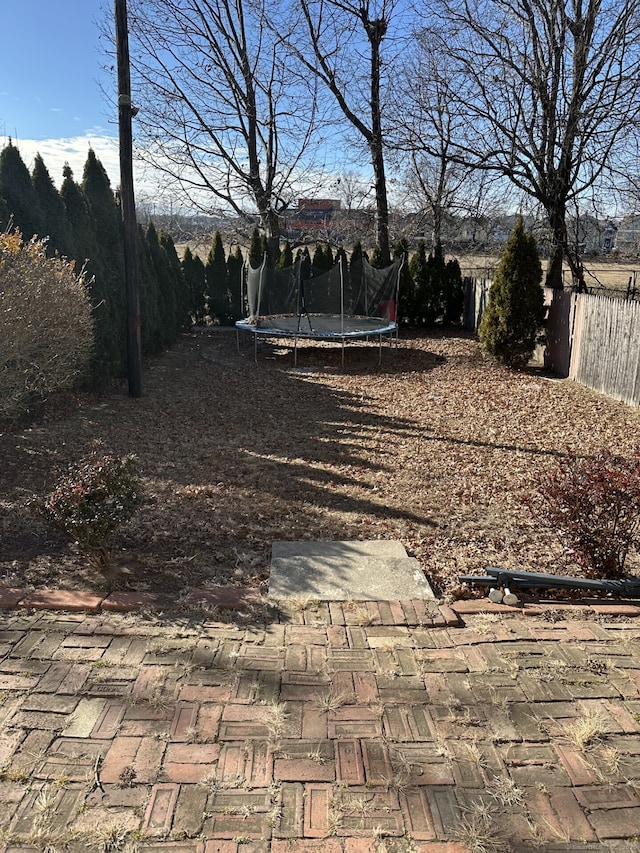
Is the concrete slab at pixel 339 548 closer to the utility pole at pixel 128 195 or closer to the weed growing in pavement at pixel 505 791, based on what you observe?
the weed growing in pavement at pixel 505 791

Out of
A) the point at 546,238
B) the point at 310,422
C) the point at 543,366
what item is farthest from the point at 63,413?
the point at 546,238

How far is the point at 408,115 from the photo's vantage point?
14.4m

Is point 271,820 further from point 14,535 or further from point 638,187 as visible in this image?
point 638,187

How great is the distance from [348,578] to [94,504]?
4.93 ft

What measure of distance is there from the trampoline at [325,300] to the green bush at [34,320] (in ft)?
21.3

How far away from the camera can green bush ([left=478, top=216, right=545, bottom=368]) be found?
10.2 meters

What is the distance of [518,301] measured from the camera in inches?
404

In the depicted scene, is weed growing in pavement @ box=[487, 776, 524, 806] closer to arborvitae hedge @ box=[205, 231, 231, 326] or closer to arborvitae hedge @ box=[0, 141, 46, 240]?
arborvitae hedge @ box=[0, 141, 46, 240]

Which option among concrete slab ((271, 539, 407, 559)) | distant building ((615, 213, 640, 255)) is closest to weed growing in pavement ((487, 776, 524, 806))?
concrete slab ((271, 539, 407, 559))

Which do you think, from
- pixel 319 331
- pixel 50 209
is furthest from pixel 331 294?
pixel 50 209

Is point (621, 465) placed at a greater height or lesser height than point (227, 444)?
greater

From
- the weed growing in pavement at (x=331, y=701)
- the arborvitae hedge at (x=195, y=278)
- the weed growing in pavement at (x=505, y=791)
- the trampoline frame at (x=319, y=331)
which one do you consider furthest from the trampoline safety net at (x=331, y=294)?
the weed growing in pavement at (x=505, y=791)

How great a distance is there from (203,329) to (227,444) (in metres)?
9.82

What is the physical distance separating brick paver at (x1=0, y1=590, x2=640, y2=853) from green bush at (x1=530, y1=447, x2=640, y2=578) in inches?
19.5
